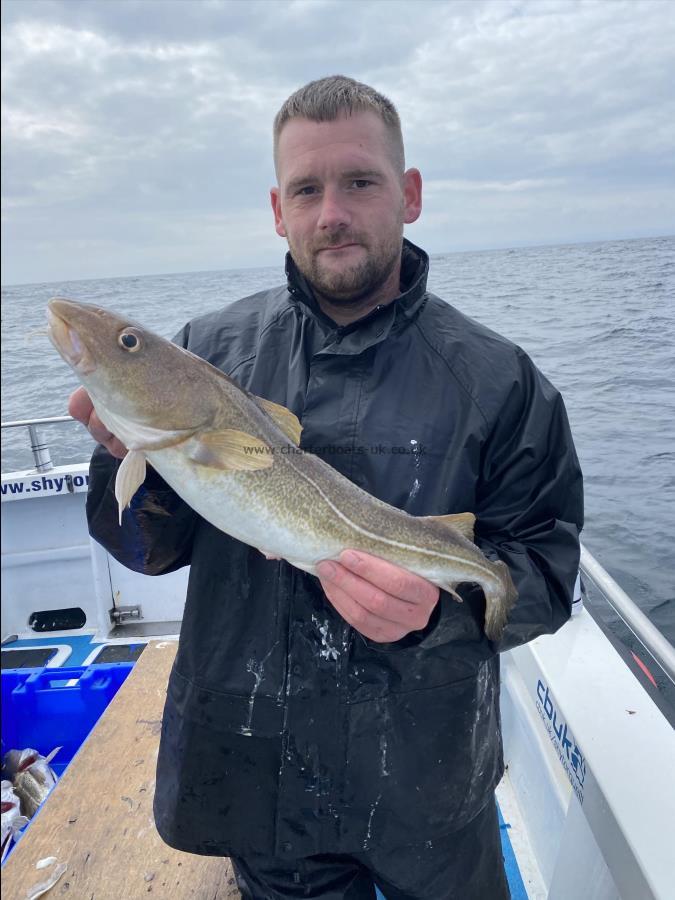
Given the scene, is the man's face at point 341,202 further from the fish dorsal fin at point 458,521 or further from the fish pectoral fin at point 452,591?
the fish pectoral fin at point 452,591

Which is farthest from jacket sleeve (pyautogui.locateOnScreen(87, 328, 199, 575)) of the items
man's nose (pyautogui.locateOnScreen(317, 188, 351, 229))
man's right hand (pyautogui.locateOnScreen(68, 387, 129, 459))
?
man's nose (pyautogui.locateOnScreen(317, 188, 351, 229))

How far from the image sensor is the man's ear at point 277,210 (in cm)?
285

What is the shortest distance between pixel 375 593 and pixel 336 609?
0.26 meters

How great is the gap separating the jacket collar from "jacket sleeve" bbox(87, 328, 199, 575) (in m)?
0.88

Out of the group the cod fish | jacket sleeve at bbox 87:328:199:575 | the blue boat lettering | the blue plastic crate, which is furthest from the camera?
the blue plastic crate

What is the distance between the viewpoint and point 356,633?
2348mm

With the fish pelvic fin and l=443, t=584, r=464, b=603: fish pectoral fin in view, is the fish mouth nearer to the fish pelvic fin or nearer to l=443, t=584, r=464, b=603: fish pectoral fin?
l=443, t=584, r=464, b=603: fish pectoral fin

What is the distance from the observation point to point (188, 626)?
8.17 ft

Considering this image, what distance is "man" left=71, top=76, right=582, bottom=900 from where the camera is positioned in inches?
92.7

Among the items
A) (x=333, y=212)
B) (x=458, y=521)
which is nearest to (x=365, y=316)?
(x=333, y=212)

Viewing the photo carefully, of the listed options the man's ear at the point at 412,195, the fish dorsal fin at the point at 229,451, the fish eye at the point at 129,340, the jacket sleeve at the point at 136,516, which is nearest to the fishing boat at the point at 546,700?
the jacket sleeve at the point at 136,516

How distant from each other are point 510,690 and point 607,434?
2.38m

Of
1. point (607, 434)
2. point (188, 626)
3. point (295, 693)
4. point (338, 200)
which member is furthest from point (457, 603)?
point (607, 434)

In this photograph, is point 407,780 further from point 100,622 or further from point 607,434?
point 100,622
